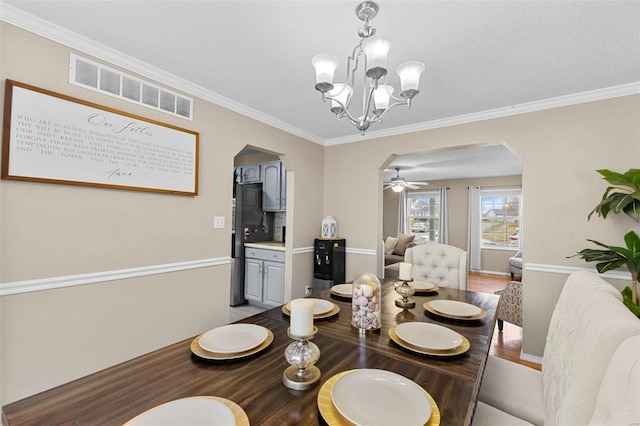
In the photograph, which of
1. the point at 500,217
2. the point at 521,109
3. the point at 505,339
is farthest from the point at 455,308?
the point at 500,217

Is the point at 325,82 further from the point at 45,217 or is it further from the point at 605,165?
the point at 605,165

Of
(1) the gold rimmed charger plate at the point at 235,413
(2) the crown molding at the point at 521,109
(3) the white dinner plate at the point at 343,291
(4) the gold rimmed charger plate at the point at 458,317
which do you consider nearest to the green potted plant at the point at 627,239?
(2) the crown molding at the point at 521,109

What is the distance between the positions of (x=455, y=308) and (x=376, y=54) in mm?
1435

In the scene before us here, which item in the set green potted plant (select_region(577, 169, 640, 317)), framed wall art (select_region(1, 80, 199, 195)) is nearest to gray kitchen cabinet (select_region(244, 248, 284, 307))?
framed wall art (select_region(1, 80, 199, 195))

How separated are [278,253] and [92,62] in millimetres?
2630

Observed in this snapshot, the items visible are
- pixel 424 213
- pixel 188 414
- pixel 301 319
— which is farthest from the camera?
pixel 424 213

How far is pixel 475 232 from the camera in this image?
682 centimetres

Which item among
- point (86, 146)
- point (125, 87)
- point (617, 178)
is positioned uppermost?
point (125, 87)

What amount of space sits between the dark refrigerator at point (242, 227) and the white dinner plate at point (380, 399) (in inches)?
133

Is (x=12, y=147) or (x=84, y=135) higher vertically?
(x=84, y=135)

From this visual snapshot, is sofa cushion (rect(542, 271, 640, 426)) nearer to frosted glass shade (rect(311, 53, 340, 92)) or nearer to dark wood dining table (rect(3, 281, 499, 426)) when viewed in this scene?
Answer: dark wood dining table (rect(3, 281, 499, 426))

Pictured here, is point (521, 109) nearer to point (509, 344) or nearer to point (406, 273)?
point (406, 273)

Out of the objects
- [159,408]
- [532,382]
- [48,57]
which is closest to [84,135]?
[48,57]

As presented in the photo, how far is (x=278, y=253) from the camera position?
3.72 m
